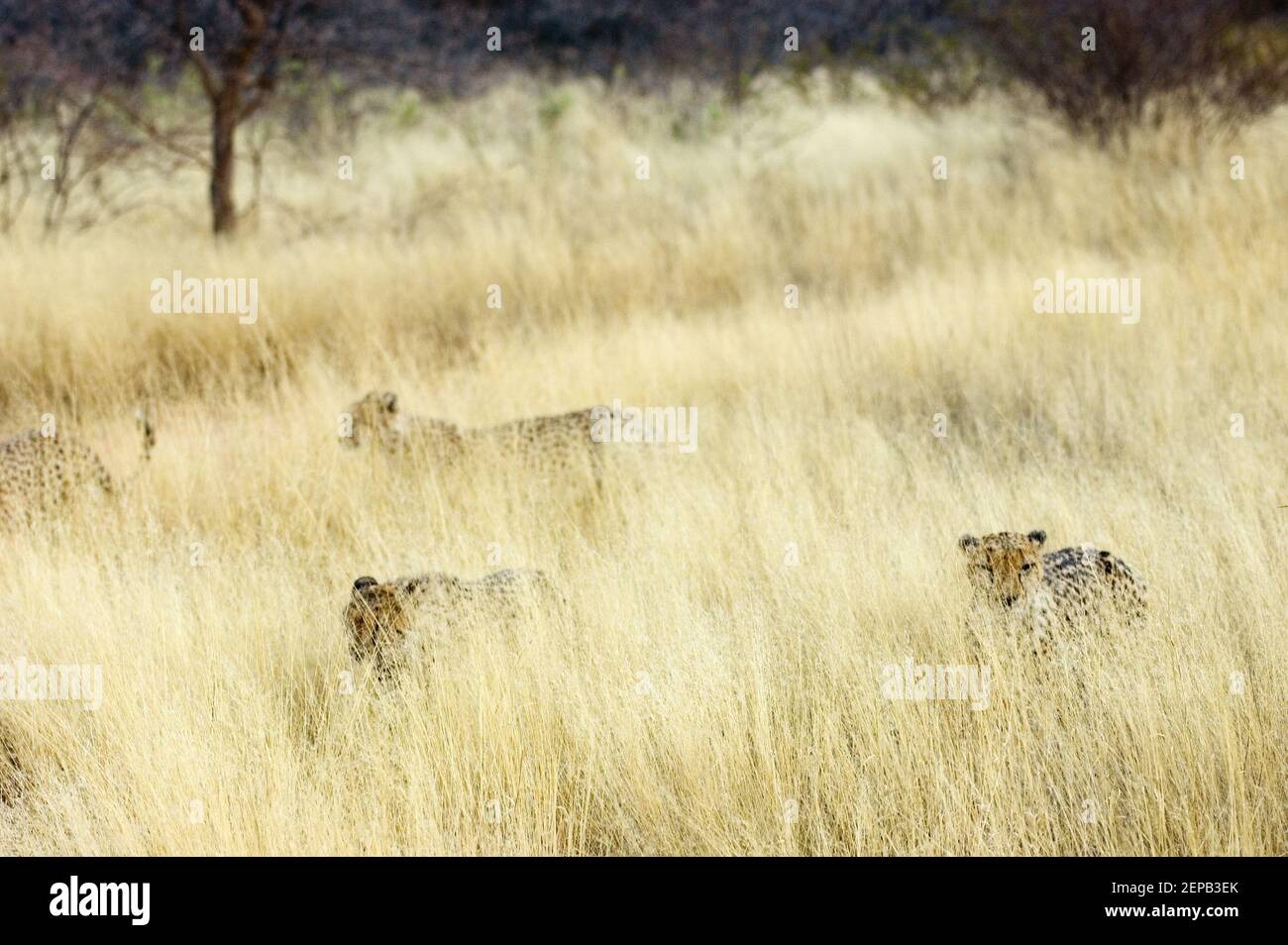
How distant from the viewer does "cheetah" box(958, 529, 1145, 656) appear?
11.3 feet

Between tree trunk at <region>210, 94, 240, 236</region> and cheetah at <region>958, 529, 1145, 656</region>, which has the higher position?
tree trunk at <region>210, 94, 240, 236</region>

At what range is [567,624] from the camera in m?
3.63

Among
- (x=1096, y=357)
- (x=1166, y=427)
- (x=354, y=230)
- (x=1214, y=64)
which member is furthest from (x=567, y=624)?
(x=1214, y=64)

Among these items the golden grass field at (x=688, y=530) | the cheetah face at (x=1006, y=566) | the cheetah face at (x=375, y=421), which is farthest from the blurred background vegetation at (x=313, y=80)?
the cheetah face at (x=1006, y=566)

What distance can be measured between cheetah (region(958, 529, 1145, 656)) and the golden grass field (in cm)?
10

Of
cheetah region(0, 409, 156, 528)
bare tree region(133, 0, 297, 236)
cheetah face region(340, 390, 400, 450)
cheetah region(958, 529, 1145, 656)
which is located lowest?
cheetah region(958, 529, 1145, 656)

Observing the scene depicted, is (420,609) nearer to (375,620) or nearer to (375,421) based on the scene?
(375,620)

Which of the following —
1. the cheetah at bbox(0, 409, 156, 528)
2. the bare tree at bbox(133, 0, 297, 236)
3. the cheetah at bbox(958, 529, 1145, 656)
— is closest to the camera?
the cheetah at bbox(958, 529, 1145, 656)

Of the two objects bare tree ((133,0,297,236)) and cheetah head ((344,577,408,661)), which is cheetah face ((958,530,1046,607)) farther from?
bare tree ((133,0,297,236))

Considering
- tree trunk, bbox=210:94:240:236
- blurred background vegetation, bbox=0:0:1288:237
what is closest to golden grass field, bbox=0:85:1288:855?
tree trunk, bbox=210:94:240:236

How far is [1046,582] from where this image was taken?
3.59 meters

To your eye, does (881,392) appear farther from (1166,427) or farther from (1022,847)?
(1022,847)

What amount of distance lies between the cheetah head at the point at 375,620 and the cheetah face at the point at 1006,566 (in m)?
1.75
